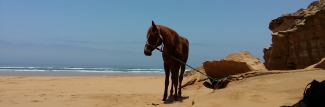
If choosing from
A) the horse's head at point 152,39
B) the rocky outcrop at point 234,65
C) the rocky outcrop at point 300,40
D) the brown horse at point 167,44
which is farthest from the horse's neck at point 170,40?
the rocky outcrop at point 300,40

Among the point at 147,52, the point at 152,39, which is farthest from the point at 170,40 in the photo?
the point at 147,52

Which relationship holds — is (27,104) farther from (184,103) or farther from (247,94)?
(247,94)

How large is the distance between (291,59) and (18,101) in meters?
7.41

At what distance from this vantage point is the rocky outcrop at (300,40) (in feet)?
24.8

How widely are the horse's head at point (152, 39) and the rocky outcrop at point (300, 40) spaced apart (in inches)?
159

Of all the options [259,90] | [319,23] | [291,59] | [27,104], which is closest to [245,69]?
[291,59]

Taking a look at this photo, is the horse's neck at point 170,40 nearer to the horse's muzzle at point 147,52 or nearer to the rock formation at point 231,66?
the horse's muzzle at point 147,52

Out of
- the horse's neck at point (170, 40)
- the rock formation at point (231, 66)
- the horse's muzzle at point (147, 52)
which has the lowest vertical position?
the rock formation at point (231, 66)

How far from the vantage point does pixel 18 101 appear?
7.47 metres

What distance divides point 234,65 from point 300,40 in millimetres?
1884

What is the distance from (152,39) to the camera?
6.40 m

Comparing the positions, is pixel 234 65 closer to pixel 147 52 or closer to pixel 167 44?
pixel 167 44

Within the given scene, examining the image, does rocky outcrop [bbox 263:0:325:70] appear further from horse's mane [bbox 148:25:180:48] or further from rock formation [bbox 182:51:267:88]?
horse's mane [bbox 148:25:180:48]

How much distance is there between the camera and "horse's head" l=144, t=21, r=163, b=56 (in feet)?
20.8
